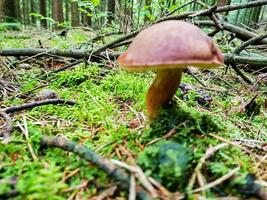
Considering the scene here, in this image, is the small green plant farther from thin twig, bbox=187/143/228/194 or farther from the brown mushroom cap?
the brown mushroom cap

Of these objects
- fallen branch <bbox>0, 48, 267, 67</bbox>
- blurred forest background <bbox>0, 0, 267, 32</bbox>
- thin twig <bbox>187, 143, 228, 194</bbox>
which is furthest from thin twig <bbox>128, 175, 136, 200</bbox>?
fallen branch <bbox>0, 48, 267, 67</bbox>

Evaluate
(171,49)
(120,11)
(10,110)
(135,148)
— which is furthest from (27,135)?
(120,11)

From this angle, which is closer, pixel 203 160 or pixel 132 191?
pixel 132 191

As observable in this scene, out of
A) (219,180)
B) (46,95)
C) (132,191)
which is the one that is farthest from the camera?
(46,95)

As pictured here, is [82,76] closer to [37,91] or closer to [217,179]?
[37,91]

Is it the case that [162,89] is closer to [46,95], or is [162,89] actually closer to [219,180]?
[219,180]

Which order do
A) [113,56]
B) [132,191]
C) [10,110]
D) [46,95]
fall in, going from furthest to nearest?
[113,56]
[46,95]
[10,110]
[132,191]

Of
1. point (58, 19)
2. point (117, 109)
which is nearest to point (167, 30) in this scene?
point (117, 109)

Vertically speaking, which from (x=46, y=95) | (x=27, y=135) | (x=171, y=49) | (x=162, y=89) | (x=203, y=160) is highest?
(x=171, y=49)

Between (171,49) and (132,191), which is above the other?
(171,49)
